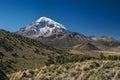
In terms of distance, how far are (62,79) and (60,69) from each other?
3548 millimetres

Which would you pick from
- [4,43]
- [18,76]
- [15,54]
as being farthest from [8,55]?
[18,76]

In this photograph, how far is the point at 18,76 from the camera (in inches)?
2496

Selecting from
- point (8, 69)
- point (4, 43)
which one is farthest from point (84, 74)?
point (4, 43)

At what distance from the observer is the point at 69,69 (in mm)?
63281

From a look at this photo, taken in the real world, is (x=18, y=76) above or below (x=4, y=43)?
below

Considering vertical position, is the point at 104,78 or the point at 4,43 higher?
the point at 4,43

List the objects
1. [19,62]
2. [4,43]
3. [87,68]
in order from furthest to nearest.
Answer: [4,43] < [19,62] < [87,68]

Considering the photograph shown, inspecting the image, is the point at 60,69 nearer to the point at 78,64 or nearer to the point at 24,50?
the point at 78,64

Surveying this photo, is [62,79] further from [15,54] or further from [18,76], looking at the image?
[15,54]

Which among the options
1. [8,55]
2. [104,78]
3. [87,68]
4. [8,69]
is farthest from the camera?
[8,55]

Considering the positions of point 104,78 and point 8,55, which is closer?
point 104,78

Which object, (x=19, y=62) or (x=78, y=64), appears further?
(x=19, y=62)

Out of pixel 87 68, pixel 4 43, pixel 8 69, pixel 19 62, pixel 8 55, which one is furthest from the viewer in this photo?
pixel 4 43

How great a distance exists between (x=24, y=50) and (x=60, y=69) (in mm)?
112908
